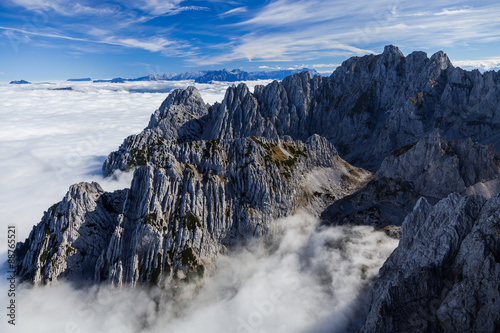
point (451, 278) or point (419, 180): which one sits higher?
point (419, 180)

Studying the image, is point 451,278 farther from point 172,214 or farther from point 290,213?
point 172,214

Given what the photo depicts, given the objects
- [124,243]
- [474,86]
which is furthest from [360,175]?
[124,243]

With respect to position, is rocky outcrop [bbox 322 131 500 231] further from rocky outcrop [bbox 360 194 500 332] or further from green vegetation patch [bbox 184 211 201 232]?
green vegetation patch [bbox 184 211 201 232]

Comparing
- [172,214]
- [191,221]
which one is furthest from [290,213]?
[172,214]

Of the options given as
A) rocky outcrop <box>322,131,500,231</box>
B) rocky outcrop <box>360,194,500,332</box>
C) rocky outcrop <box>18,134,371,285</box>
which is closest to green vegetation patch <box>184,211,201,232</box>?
rocky outcrop <box>18,134,371,285</box>

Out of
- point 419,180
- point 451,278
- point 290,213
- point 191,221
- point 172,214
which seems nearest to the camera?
point 451,278

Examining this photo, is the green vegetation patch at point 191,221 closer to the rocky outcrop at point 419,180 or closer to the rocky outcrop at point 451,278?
the rocky outcrop at point 419,180

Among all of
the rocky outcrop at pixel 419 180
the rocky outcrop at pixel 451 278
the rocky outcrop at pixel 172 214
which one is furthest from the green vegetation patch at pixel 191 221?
the rocky outcrop at pixel 451 278
